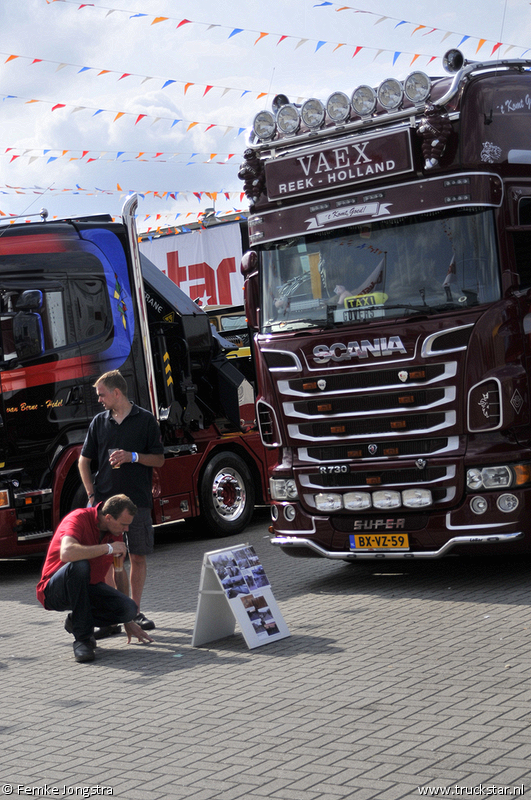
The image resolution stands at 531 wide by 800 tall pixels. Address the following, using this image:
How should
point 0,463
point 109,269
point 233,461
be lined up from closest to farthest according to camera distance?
point 0,463
point 109,269
point 233,461

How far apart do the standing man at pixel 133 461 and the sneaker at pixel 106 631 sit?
0.05ft

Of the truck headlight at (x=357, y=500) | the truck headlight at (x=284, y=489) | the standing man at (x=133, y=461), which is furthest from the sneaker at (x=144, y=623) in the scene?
the truck headlight at (x=357, y=500)

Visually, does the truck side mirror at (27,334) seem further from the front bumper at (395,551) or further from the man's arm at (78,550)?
the man's arm at (78,550)

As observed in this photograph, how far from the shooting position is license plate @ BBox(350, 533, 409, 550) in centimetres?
806

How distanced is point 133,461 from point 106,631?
135cm

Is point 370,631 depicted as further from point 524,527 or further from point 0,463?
point 0,463

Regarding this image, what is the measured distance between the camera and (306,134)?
28.3ft

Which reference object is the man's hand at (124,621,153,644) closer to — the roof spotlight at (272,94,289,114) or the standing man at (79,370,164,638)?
the standing man at (79,370,164,638)

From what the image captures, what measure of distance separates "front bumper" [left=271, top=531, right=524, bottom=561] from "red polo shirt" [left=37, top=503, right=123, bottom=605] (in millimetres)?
2028

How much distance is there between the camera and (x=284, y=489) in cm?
881

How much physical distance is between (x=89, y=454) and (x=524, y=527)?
11.2ft

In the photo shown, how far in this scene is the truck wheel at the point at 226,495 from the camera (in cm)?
1223

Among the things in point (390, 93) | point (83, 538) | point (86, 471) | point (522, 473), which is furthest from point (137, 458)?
point (390, 93)

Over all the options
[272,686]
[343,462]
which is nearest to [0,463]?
[343,462]
